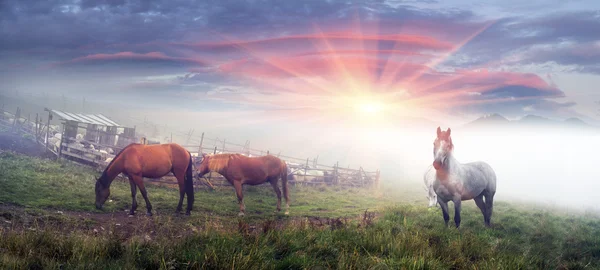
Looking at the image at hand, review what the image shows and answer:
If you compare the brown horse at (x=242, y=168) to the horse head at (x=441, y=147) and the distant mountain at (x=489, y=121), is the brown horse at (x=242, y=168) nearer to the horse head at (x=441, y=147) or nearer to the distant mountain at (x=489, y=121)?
the horse head at (x=441, y=147)

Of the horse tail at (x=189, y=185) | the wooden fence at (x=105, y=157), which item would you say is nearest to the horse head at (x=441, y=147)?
the horse tail at (x=189, y=185)

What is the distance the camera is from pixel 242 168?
1352cm

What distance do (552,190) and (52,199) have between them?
39.8m

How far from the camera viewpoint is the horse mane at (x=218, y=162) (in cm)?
1334

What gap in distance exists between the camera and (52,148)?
76.6 ft

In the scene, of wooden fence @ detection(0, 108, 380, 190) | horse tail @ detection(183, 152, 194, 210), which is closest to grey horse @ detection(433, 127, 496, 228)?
horse tail @ detection(183, 152, 194, 210)

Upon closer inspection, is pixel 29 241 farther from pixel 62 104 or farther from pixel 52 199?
pixel 62 104

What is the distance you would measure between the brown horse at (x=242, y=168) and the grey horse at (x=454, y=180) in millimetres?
5757

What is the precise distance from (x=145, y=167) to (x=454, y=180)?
9.51m

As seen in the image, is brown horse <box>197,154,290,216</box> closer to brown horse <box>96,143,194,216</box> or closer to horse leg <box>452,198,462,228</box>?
brown horse <box>96,143,194,216</box>

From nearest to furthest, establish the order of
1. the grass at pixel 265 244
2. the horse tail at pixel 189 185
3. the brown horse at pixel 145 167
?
the grass at pixel 265 244 → the brown horse at pixel 145 167 → the horse tail at pixel 189 185

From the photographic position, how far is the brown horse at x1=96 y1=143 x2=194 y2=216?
1080 centimetres

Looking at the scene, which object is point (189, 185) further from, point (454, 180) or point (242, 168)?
point (454, 180)

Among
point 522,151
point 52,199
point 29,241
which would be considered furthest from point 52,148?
point 522,151
